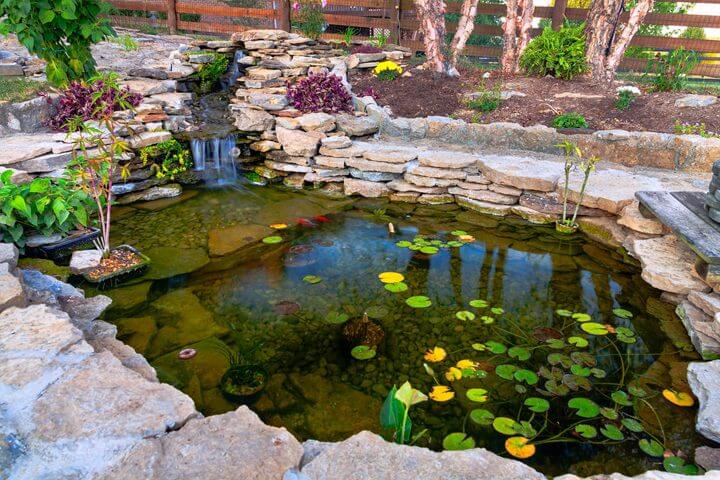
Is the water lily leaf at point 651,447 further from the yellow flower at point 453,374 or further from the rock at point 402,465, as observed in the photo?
the rock at point 402,465

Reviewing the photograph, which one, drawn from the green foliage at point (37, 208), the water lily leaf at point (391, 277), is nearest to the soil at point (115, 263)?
the green foliage at point (37, 208)

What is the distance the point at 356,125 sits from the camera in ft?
21.8

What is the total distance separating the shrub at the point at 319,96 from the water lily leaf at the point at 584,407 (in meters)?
5.23

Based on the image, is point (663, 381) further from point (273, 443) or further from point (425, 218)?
point (425, 218)

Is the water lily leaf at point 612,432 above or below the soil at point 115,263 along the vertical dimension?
below

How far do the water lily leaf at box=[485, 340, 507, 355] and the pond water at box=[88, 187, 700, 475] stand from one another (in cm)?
1

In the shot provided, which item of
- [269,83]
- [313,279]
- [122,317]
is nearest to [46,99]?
[269,83]

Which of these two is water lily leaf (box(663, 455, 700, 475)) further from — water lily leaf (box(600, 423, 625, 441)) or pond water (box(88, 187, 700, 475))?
water lily leaf (box(600, 423, 625, 441))

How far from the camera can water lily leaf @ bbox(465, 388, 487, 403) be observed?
111 inches

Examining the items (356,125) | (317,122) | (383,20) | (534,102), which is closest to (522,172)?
(534,102)

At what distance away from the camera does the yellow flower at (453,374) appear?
299cm

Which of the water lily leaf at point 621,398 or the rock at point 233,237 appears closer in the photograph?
the water lily leaf at point 621,398

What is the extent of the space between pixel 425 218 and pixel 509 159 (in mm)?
1306

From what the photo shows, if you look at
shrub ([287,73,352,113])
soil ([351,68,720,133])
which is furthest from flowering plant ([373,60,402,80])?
shrub ([287,73,352,113])
